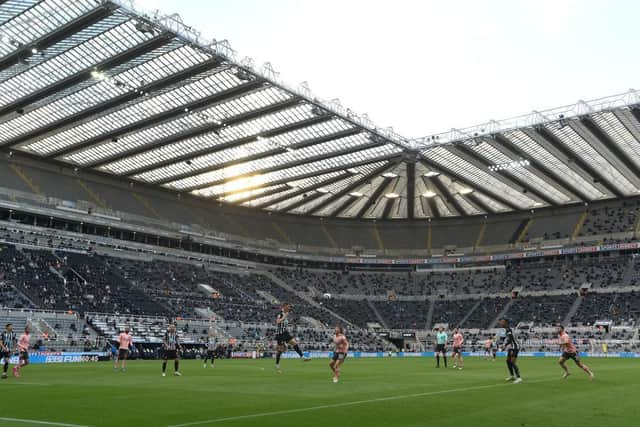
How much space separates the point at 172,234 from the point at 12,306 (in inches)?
1070

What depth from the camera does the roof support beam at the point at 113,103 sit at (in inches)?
1770

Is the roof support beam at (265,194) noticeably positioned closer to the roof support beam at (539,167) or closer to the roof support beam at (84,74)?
the roof support beam at (539,167)

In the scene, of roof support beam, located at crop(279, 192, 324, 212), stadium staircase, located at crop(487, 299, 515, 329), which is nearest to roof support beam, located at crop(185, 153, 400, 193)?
roof support beam, located at crop(279, 192, 324, 212)

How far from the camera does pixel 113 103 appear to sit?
50.2 meters

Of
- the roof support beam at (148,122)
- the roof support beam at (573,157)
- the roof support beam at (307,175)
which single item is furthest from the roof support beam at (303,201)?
the roof support beam at (573,157)

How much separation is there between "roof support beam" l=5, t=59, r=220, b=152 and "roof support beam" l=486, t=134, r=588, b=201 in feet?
91.7

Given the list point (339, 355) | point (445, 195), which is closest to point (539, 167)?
point (445, 195)

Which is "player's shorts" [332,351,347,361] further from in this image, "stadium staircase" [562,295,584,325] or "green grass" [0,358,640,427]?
"stadium staircase" [562,295,584,325]

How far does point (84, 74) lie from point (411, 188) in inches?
1761

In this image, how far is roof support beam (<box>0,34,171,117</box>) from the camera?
41281 mm

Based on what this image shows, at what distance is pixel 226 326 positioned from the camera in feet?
207

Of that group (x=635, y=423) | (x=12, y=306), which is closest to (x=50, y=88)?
(x=12, y=306)

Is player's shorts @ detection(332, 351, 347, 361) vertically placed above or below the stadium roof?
below

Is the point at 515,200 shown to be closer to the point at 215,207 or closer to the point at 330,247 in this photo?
the point at 330,247
